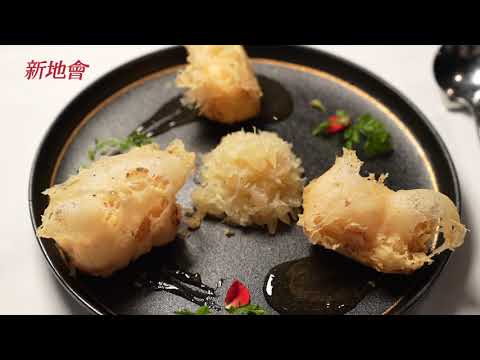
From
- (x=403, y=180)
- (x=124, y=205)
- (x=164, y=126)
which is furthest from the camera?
(x=164, y=126)

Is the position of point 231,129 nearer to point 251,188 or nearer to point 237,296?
point 251,188

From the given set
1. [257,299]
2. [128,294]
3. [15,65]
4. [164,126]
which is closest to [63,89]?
[15,65]

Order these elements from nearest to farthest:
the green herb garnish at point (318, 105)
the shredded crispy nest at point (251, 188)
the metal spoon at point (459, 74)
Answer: the shredded crispy nest at point (251, 188) < the green herb garnish at point (318, 105) < the metal spoon at point (459, 74)

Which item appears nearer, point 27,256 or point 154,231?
point 154,231

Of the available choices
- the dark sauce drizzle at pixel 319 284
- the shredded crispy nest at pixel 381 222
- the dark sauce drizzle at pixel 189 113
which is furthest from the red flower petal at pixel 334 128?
the dark sauce drizzle at pixel 319 284

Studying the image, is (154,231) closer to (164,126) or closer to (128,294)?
(128,294)

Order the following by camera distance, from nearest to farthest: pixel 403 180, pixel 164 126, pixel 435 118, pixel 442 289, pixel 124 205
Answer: pixel 124 205 < pixel 442 289 < pixel 403 180 < pixel 164 126 < pixel 435 118

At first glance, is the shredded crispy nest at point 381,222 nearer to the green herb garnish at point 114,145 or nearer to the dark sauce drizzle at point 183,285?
the dark sauce drizzle at point 183,285
